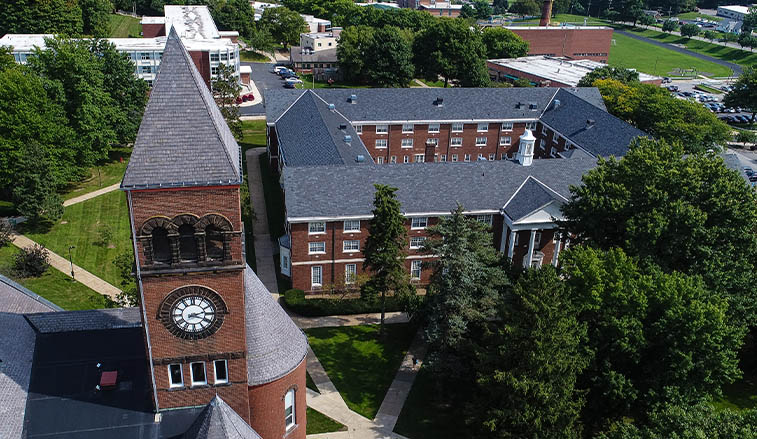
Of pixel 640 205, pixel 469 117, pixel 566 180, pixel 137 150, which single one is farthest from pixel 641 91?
pixel 137 150

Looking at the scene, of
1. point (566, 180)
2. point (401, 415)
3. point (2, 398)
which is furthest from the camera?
point (566, 180)

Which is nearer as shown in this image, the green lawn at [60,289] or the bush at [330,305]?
the green lawn at [60,289]

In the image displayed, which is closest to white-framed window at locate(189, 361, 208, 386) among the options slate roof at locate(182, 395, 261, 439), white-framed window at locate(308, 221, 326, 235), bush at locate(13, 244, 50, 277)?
slate roof at locate(182, 395, 261, 439)

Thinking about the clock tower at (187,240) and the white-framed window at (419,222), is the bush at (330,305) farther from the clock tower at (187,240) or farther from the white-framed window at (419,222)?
the clock tower at (187,240)

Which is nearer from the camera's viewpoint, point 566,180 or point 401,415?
point 401,415

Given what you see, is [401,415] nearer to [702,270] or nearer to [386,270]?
[386,270]

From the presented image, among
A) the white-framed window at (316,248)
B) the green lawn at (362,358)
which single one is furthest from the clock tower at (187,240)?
the white-framed window at (316,248)

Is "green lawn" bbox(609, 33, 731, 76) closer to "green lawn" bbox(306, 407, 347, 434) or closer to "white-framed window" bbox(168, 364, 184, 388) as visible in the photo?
"green lawn" bbox(306, 407, 347, 434)
